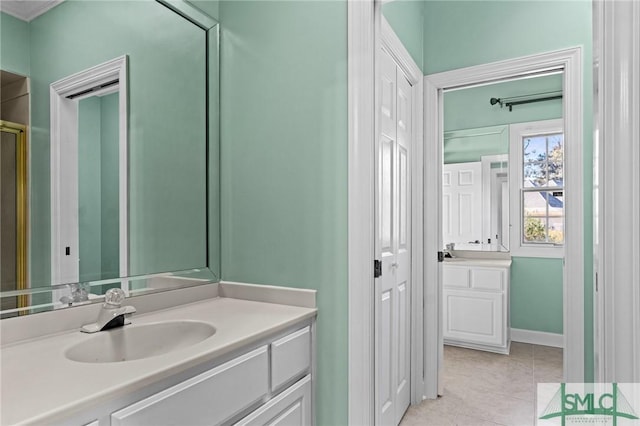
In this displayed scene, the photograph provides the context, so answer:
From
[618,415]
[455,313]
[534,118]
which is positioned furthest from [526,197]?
[618,415]

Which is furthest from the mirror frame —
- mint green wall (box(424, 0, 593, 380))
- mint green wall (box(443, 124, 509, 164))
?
mint green wall (box(443, 124, 509, 164))

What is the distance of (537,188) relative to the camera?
3.71 meters

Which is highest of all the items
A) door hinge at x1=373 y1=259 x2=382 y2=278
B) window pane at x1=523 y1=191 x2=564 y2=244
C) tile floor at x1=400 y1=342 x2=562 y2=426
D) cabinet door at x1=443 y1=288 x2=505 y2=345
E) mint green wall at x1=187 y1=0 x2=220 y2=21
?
mint green wall at x1=187 y1=0 x2=220 y2=21

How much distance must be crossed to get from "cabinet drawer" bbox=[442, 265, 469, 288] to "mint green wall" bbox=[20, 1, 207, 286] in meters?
2.49

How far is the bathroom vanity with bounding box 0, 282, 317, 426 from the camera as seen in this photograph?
80cm

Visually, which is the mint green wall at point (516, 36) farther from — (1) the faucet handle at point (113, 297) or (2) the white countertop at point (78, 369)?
(1) the faucet handle at point (113, 297)

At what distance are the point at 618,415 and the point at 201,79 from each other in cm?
210

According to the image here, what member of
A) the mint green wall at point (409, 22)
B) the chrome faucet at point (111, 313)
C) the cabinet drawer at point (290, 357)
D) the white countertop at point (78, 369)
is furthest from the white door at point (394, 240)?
the chrome faucet at point (111, 313)

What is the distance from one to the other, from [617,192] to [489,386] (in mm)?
2027

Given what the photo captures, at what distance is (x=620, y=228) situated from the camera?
113cm

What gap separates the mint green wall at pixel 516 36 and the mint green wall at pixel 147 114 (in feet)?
5.22

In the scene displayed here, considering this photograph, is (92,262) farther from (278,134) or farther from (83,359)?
(278,134)

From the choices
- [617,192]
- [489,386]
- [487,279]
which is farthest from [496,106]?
[617,192]

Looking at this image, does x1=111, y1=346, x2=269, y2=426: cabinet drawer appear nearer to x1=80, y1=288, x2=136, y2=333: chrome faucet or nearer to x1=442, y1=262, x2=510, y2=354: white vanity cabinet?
x1=80, y1=288, x2=136, y2=333: chrome faucet
